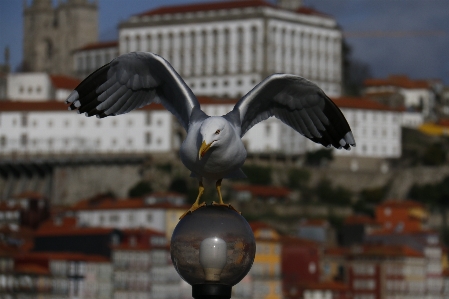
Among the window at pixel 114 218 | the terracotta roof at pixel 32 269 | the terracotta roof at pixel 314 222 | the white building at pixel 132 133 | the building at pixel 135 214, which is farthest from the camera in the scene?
the white building at pixel 132 133

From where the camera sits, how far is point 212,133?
757 centimetres

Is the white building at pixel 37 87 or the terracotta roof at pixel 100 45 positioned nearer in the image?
the white building at pixel 37 87

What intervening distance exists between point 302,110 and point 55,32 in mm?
115486

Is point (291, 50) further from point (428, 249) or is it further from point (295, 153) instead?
point (428, 249)

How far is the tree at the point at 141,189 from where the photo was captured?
301 feet

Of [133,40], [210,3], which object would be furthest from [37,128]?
[210,3]

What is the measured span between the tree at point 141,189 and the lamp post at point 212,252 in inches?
3308

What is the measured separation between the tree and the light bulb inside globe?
276ft

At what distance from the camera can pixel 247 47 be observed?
4237 inches

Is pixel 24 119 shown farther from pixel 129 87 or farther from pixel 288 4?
pixel 129 87

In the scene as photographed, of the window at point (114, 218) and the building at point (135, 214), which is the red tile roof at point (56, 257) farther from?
the window at point (114, 218)

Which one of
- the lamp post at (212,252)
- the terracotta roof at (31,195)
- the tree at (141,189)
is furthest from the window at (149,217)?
the lamp post at (212,252)

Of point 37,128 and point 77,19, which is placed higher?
point 77,19

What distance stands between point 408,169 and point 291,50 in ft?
51.6
